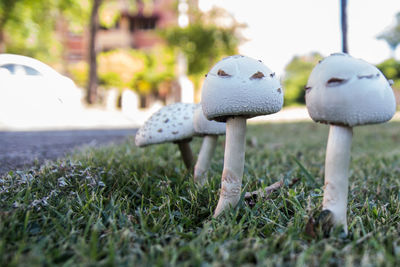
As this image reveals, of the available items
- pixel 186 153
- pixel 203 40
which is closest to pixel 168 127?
pixel 186 153

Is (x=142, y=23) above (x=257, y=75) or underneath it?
above

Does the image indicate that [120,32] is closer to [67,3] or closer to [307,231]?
[67,3]

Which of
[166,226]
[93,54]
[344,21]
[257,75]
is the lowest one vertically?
[166,226]

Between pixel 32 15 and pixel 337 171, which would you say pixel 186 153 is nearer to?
pixel 337 171

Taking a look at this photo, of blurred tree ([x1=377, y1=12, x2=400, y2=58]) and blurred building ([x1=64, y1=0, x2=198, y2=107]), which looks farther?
blurred building ([x1=64, y1=0, x2=198, y2=107])

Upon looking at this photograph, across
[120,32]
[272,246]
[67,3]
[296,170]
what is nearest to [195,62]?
[67,3]

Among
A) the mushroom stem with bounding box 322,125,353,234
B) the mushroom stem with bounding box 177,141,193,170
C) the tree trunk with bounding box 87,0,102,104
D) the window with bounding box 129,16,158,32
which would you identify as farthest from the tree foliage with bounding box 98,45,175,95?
the mushroom stem with bounding box 322,125,353,234

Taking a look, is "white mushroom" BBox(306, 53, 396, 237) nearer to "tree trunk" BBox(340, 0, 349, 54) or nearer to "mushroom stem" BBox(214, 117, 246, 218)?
"mushroom stem" BBox(214, 117, 246, 218)
